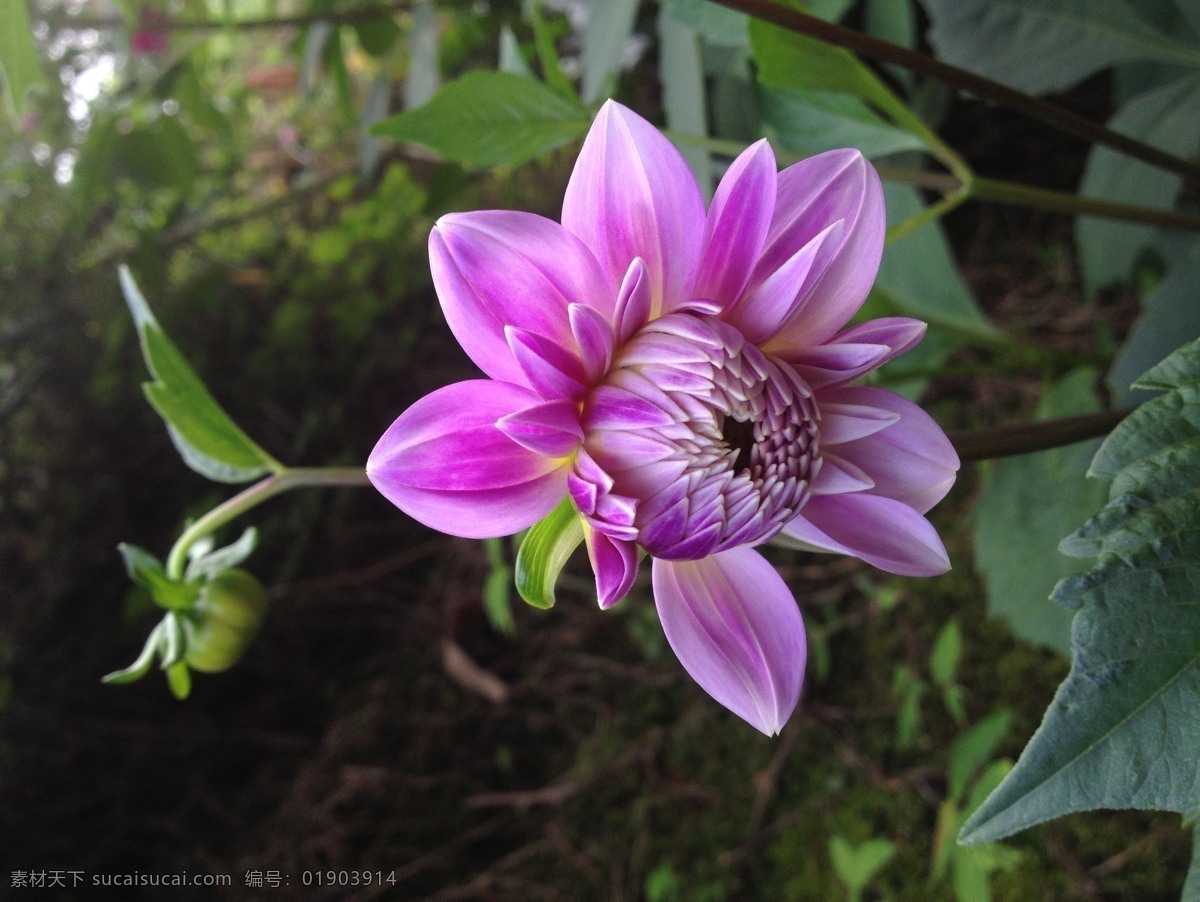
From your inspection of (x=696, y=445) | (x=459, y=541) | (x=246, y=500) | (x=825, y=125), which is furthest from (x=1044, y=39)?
(x=459, y=541)

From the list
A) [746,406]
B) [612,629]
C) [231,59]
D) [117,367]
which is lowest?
[612,629]

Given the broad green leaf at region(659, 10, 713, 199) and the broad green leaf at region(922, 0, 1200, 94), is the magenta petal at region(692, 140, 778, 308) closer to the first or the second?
the broad green leaf at region(659, 10, 713, 199)

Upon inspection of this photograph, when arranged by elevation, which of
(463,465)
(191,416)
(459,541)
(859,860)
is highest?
(463,465)

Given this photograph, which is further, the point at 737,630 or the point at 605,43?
the point at 605,43

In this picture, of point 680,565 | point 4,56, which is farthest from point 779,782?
point 4,56

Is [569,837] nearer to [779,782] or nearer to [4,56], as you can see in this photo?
[779,782]

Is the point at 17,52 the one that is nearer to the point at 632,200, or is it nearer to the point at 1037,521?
the point at 632,200

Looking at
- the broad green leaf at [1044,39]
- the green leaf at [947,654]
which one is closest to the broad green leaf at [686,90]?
the broad green leaf at [1044,39]
